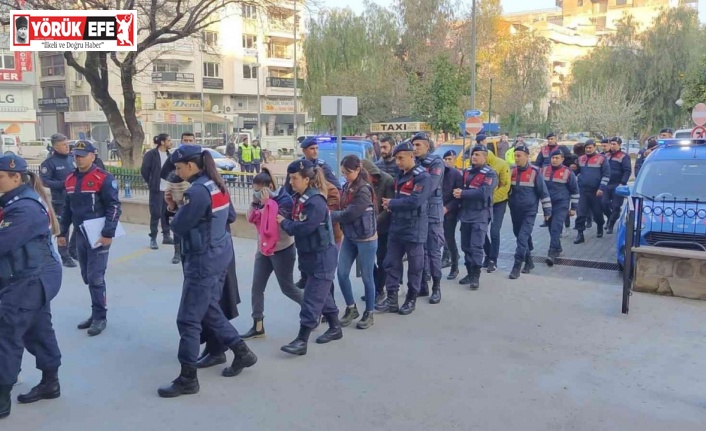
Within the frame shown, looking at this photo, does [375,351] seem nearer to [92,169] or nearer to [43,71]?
[92,169]

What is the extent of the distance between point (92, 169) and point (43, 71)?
57373 millimetres

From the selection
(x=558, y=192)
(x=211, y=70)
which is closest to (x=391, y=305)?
(x=558, y=192)

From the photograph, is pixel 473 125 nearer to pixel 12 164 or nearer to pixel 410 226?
pixel 410 226

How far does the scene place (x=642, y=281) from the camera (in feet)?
24.4

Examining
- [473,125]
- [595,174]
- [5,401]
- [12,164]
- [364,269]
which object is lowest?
[5,401]

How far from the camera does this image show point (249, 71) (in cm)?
5859

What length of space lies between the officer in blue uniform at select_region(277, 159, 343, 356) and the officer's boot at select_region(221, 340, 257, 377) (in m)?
0.51

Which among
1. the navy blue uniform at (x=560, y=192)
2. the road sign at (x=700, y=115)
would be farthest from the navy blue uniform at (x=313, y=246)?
the road sign at (x=700, y=115)

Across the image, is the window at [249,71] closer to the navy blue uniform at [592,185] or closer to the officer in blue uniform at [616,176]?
the officer in blue uniform at [616,176]

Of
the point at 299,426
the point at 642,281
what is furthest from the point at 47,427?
the point at 642,281

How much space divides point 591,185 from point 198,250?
8.49 meters

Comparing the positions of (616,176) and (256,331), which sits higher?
(616,176)

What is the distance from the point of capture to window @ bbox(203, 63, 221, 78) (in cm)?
5545

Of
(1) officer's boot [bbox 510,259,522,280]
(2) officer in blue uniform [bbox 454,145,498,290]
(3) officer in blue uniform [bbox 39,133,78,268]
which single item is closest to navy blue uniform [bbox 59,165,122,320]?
(3) officer in blue uniform [bbox 39,133,78,268]
